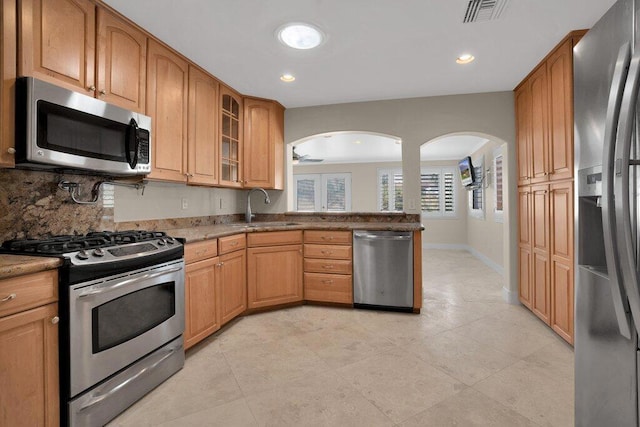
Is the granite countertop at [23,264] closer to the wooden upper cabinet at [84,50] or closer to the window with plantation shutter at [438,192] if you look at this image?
the wooden upper cabinet at [84,50]

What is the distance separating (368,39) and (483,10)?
2.55ft

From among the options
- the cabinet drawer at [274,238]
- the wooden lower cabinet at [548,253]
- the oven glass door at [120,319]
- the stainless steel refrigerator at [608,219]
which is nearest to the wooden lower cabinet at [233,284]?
the cabinet drawer at [274,238]

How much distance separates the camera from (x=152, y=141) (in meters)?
2.33

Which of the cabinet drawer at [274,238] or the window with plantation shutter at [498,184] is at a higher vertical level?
the window with plantation shutter at [498,184]

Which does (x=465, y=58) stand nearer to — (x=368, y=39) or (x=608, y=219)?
(x=368, y=39)

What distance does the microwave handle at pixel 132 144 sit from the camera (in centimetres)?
203

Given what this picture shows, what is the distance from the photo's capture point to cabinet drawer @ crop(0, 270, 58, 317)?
122cm

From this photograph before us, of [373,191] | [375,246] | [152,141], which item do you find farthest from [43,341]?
[373,191]

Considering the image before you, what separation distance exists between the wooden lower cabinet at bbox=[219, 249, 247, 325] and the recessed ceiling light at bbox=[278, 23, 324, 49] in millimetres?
1811

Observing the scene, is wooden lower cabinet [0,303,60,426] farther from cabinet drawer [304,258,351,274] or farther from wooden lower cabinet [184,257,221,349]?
cabinet drawer [304,258,351,274]

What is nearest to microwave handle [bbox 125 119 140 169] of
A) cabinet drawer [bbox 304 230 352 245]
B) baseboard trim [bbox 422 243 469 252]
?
cabinet drawer [bbox 304 230 352 245]

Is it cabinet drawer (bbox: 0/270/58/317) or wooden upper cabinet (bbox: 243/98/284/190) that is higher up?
wooden upper cabinet (bbox: 243/98/284/190)

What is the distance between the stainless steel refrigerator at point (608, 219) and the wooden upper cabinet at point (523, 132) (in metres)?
2.25

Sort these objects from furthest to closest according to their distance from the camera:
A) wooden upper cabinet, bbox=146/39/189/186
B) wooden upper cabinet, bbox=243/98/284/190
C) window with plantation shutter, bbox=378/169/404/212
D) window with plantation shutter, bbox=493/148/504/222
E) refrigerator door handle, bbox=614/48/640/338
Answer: window with plantation shutter, bbox=378/169/404/212, window with plantation shutter, bbox=493/148/504/222, wooden upper cabinet, bbox=243/98/284/190, wooden upper cabinet, bbox=146/39/189/186, refrigerator door handle, bbox=614/48/640/338
